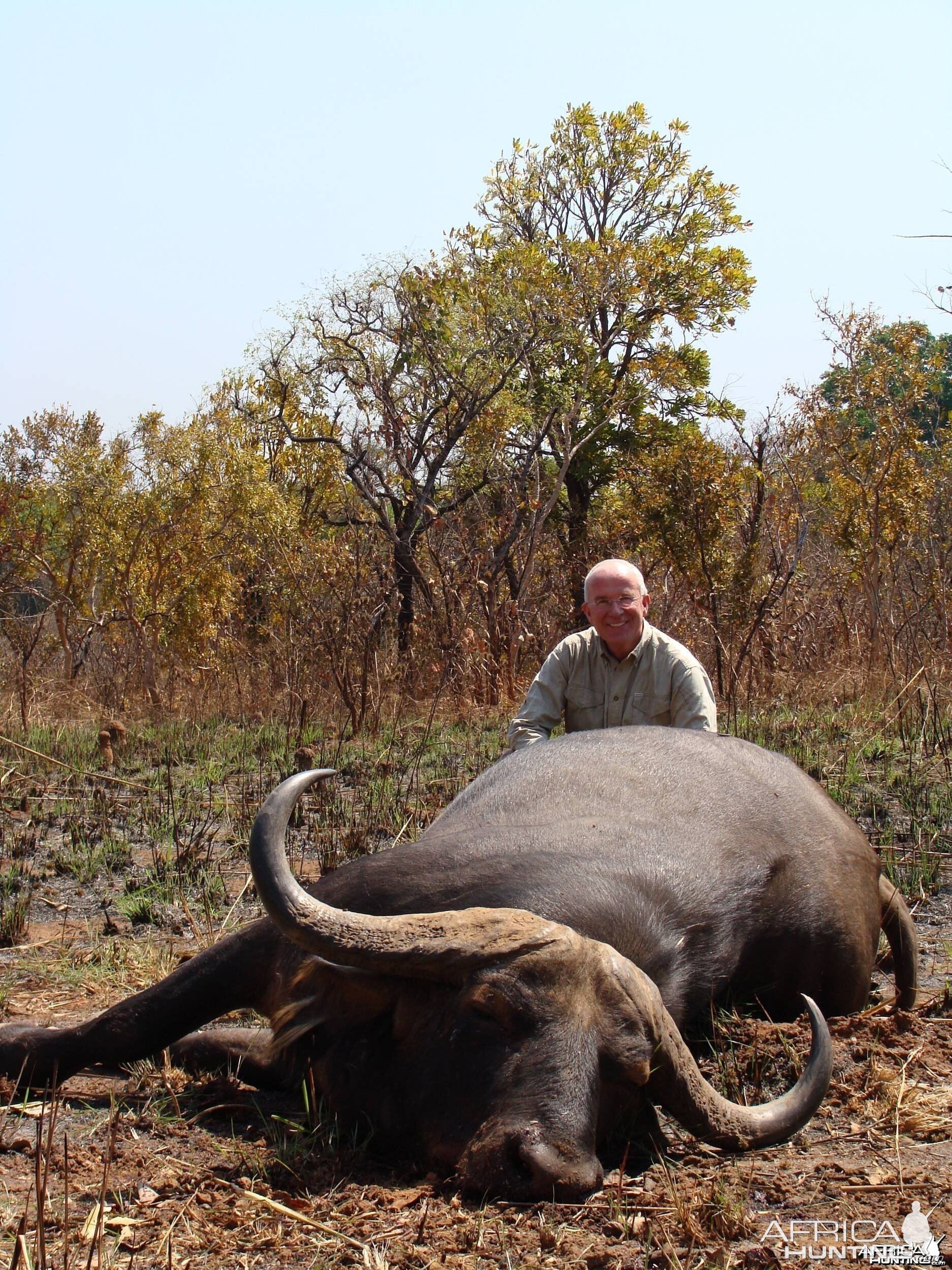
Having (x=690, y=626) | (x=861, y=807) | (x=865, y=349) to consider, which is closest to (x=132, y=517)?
(x=690, y=626)

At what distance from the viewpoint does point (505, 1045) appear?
262 centimetres

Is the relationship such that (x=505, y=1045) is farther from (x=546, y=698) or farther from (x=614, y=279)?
(x=614, y=279)

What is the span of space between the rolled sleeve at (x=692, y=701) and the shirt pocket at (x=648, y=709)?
0.14 feet

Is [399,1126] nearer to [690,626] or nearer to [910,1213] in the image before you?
[910,1213]

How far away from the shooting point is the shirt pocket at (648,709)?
5422 mm

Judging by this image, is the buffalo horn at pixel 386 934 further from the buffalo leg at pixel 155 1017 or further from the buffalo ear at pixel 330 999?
the buffalo leg at pixel 155 1017

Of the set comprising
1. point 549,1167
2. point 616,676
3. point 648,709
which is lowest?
point 549,1167

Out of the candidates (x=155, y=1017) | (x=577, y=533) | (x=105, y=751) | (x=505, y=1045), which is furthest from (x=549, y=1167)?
(x=577, y=533)

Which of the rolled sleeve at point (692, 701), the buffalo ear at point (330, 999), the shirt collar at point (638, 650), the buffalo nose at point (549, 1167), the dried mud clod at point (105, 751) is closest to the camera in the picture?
the buffalo nose at point (549, 1167)

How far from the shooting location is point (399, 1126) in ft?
9.07

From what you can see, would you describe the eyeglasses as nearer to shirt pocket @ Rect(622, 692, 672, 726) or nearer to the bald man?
the bald man

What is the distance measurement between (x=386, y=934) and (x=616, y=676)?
295 cm
